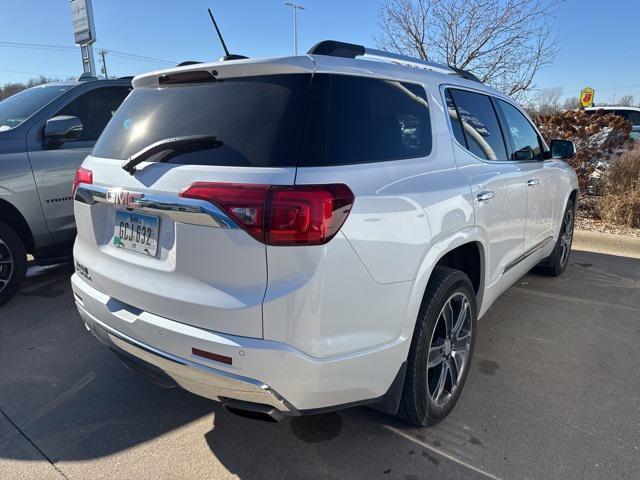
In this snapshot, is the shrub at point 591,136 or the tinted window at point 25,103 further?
the shrub at point 591,136

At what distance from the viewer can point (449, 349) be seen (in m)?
2.66

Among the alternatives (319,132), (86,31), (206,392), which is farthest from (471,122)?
(86,31)

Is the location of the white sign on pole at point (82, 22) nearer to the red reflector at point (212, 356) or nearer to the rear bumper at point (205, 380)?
the rear bumper at point (205, 380)

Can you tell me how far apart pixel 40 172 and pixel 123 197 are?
2.57m

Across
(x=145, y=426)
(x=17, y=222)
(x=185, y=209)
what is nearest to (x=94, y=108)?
(x=17, y=222)

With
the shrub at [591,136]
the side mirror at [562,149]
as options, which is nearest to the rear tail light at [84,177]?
the side mirror at [562,149]

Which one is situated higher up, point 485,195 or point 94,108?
point 94,108

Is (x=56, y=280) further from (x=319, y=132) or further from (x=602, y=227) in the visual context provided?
(x=602, y=227)

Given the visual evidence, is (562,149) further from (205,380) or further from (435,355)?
(205,380)

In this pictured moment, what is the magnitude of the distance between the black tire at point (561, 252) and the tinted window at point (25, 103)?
203 inches

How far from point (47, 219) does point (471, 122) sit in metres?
3.63

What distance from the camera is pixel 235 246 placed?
1.74 m

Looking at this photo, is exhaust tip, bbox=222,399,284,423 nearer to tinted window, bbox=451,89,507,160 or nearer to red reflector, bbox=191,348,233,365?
red reflector, bbox=191,348,233,365

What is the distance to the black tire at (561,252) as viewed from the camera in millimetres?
4891
